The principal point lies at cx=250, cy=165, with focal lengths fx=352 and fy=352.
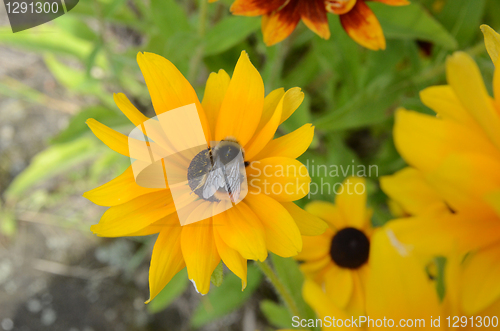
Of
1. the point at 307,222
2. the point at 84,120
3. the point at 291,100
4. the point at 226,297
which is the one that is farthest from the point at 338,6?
the point at 226,297

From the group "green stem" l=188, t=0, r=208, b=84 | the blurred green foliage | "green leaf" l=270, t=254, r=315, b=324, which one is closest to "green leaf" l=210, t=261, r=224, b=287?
the blurred green foliage

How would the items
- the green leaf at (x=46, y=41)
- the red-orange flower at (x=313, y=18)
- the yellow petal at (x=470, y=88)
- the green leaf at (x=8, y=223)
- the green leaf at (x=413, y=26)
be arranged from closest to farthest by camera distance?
the yellow petal at (x=470, y=88), the red-orange flower at (x=313, y=18), the green leaf at (x=413, y=26), the green leaf at (x=46, y=41), the green leaf at (x=8, y=223)

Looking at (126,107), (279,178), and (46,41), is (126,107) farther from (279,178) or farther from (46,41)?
(46,41)

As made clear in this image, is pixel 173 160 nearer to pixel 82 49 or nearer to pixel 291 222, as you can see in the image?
pixel 291 222

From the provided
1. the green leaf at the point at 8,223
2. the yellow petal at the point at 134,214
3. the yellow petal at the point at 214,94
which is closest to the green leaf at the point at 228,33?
the yellow petal at the point at 214,94

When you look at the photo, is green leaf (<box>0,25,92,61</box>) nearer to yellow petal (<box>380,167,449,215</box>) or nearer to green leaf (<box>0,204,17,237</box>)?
green leaf (<box>0,204,17,237</box>)

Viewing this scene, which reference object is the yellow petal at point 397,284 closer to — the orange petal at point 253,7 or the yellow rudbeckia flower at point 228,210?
the yellow rudbeckia flower at point 228,210
